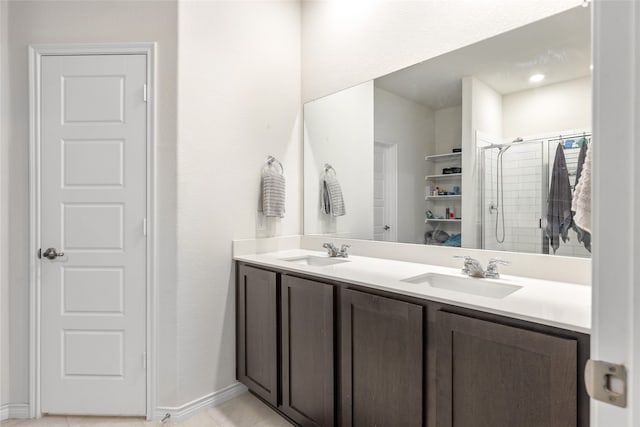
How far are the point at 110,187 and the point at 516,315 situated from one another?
2097 mm

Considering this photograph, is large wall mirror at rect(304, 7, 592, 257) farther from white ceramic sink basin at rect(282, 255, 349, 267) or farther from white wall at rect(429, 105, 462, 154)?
white ceramic sink basin at rect(282, 255, 349, 267)

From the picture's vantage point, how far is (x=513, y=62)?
160cm

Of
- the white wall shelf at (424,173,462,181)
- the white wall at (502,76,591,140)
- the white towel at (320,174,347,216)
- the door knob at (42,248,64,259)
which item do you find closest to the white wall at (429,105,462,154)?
the white wall shelf at (424,173,462,181)

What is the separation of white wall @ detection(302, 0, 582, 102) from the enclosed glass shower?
22.1 inches

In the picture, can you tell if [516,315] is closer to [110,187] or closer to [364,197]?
[364,197]

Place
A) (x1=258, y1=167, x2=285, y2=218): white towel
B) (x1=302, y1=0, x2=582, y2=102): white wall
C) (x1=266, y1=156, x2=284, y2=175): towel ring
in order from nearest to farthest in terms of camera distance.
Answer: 1. (x1=302, y1=0, x2=582, y2=102): white wall
2. (x1=258, y1=167, x2=285, y2=218): white towel
3. (x1=266, y1=156, x2=284, y2=175): towel ring

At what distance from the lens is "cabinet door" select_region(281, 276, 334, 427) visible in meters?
1.65

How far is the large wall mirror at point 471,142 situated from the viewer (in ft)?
4.78

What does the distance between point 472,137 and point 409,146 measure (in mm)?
384

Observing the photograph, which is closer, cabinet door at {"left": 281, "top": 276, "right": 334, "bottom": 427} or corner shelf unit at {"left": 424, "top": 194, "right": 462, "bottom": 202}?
cabinet door at {"left": 281, "top": 276, "right": 334, "bottom": 427}

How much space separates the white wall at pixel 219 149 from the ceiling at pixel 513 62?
1.03 metres

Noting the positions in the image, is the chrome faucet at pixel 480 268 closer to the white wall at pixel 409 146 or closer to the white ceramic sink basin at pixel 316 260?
the white wall at pixel 409 146

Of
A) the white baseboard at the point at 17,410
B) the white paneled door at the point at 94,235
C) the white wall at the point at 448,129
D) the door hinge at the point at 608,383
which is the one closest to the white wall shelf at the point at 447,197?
the white wall at the point at 448,129

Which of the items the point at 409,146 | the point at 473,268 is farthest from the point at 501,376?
the point at 409,146
